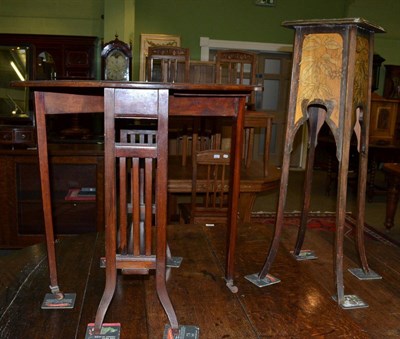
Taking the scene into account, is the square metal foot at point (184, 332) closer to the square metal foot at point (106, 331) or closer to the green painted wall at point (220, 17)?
the square metal foot at point (106, 331)

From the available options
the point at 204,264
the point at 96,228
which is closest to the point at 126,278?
the point at 204,264

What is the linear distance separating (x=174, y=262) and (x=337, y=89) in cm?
96

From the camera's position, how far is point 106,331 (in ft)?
4.28

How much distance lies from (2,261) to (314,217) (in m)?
3.46

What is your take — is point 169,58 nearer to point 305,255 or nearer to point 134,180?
point 305,255

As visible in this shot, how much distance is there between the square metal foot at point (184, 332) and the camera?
129cm

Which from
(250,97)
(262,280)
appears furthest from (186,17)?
(262,280)

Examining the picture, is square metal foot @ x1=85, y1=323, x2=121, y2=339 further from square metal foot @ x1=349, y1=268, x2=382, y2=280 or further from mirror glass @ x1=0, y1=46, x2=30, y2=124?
mirror glass @ x1=0, y1=46, x2=30, y2=124

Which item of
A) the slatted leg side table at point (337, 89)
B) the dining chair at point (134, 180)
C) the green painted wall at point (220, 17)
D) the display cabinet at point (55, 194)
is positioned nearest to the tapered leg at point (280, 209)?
the slatted leg side table at point (337, 89)

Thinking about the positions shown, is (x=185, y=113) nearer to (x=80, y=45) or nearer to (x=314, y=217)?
(x=314, y=217)

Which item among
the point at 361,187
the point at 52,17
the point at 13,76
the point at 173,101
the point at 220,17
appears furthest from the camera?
the point at 220,17

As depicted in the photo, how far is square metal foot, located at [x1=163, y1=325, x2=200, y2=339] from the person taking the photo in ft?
4.25

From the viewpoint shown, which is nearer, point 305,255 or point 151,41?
point 305,255

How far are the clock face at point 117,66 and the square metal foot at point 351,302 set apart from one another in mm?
4514
